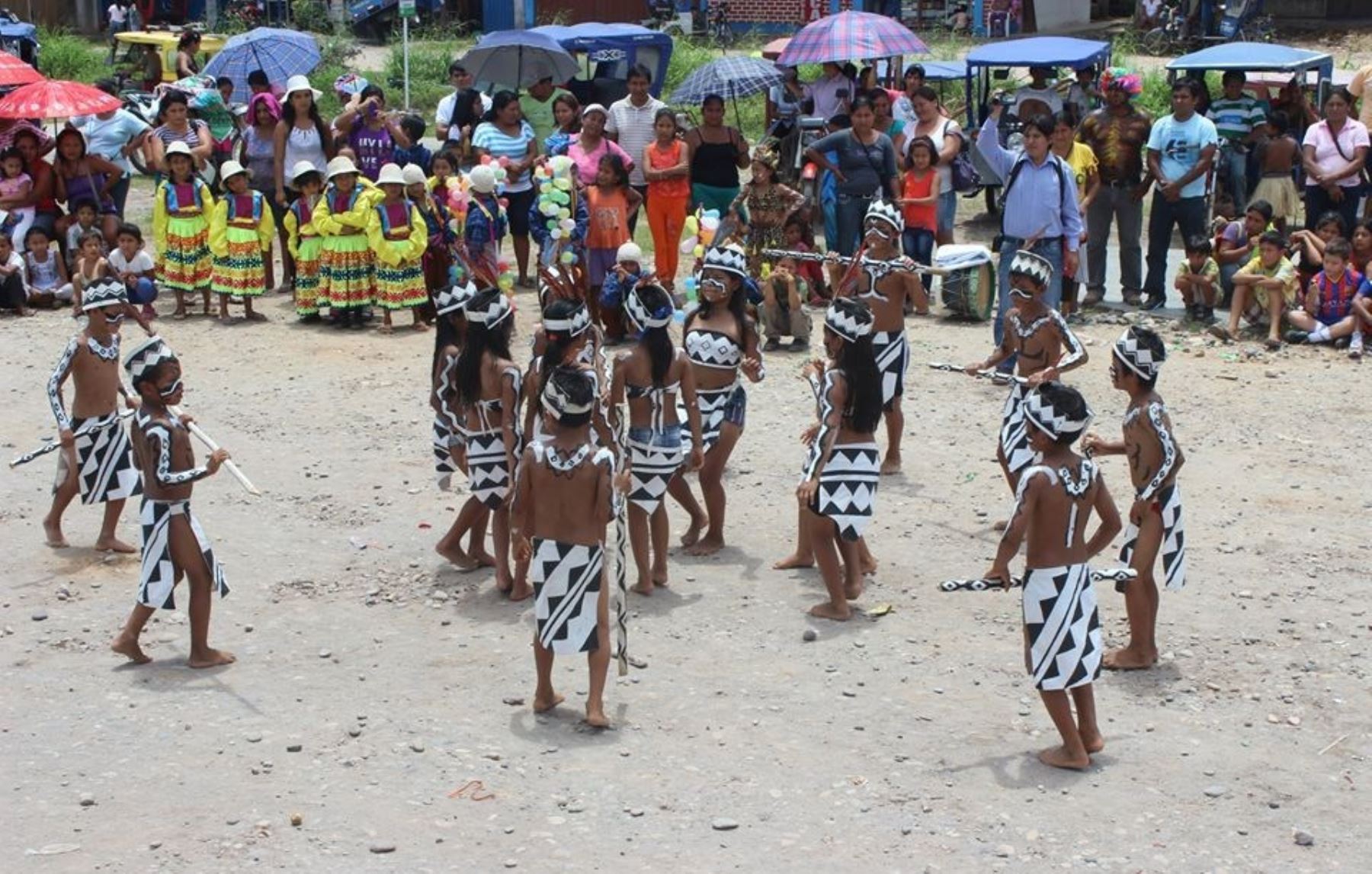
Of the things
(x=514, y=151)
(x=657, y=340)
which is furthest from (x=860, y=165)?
(x=657, y=340)

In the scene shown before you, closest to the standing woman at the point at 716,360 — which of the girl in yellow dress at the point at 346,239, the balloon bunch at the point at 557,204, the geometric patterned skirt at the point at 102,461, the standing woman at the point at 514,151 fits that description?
the geometric patterned skirt at the point at 102,461

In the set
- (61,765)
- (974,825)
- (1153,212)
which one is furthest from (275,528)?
(1153,212)

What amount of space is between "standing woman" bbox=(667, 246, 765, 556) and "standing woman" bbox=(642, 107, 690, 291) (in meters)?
5.70

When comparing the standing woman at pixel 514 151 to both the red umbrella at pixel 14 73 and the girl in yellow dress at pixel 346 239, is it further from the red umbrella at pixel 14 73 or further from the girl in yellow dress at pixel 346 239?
the red umbrella at pixel 14 73

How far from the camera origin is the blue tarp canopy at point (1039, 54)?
18.9m

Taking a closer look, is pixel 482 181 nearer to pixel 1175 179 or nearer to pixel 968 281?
pixel 968 281

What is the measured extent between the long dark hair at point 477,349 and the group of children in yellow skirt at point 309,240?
20.4 ft

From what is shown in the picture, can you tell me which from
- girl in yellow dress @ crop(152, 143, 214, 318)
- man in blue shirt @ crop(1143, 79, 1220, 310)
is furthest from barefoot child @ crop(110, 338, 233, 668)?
man in blue shirt @ crop(1143, 79, 1220, 310)

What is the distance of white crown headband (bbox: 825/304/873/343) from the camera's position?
28.6ft

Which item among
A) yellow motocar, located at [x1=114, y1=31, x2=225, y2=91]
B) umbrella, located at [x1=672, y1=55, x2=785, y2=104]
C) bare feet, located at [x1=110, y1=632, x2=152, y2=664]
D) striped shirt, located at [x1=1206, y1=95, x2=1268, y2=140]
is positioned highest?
yellow motocar, located at [x1=114, y1=31, x2=225, y2=91]

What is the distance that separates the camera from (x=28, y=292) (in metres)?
16.1

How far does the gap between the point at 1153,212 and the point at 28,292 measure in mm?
9711

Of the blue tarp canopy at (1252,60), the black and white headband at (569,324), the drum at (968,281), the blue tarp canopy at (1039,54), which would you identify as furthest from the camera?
the blue tarp canopy at (1039,54)

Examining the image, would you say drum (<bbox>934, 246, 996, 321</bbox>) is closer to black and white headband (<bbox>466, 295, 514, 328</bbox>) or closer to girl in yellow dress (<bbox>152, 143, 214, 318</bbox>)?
girl in yellow dress (<bbox>152, 143, 214, 318</bbox>)
